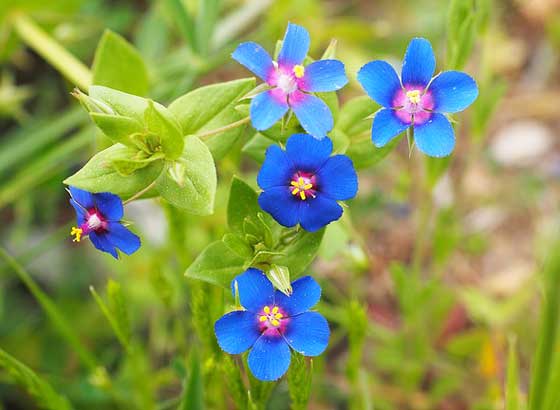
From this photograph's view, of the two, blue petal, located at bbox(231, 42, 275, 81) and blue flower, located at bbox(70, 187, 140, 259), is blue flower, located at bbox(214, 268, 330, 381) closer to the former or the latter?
blue flower, located at bbox(70, 187, 140, 259)

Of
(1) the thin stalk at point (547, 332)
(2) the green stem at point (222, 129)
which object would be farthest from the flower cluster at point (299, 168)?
(1) the thin stalk at point (547, 332)

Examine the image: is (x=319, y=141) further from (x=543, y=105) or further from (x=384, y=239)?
(x=543, y=105)

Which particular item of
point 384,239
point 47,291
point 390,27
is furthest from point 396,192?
point 47,291

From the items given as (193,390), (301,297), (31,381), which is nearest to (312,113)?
(301,297)

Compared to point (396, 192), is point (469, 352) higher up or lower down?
lower down

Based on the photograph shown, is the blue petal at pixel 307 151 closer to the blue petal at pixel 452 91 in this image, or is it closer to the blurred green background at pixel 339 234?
the blue petal at pixel 452 91

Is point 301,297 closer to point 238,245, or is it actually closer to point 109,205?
point 238,245

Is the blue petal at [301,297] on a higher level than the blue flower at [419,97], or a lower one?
lower
